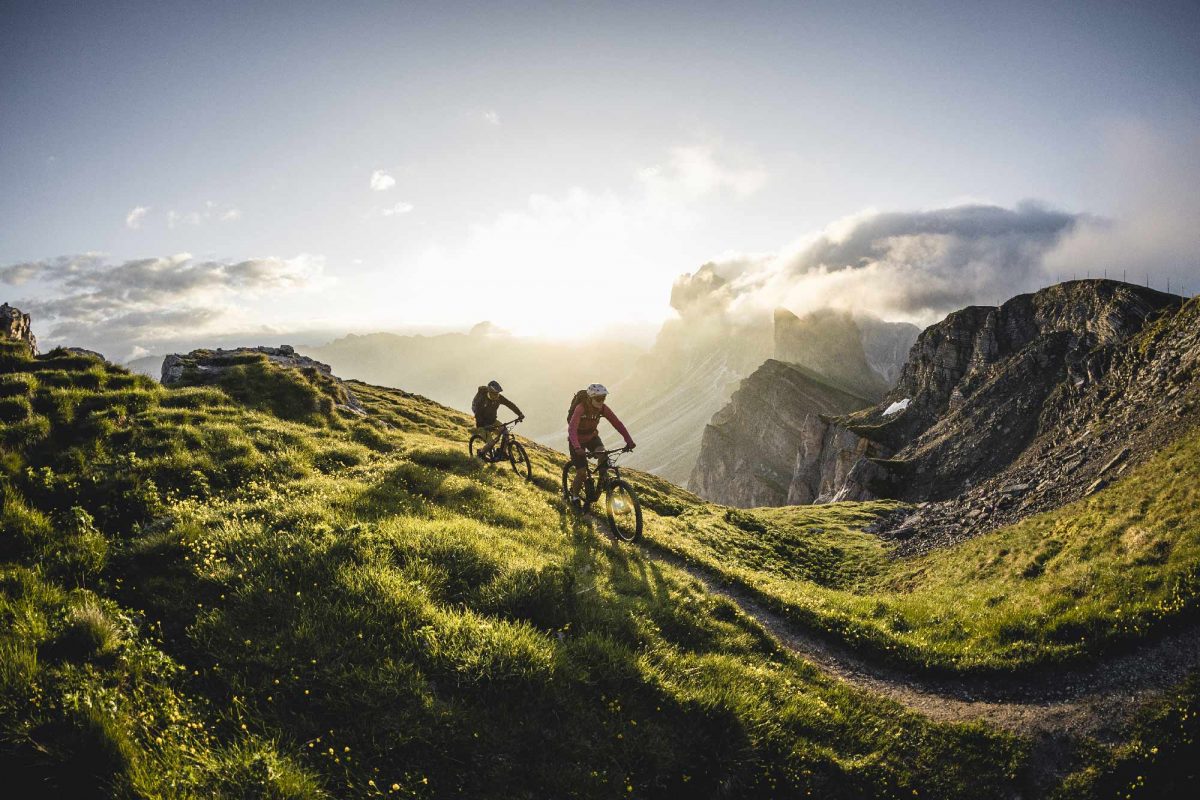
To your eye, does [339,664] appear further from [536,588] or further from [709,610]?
[709,610]

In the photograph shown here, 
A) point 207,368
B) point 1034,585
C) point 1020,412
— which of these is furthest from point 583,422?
→ point 1020,412

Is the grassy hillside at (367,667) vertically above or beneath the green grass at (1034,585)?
above

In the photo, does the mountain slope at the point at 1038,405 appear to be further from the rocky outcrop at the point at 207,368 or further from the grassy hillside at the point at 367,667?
the rocky outcrop at the point at 207,368

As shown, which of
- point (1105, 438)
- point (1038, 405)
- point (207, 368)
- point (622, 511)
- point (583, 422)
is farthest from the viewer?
point (1038, 405)

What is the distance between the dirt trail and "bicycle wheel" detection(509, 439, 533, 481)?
1286 centimetres

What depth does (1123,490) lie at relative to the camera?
760 inches

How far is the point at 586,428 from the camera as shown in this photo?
16766mm

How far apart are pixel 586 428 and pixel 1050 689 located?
12493 millimetres

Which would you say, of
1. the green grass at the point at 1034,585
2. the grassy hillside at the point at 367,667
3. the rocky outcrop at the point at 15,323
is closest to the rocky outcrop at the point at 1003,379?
the green grass at the point at 1034,585

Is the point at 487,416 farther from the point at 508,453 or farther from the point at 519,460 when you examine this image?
the point at 519,460

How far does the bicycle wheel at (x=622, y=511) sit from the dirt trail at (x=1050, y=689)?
5.99 metres

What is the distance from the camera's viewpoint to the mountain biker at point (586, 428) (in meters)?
16.0

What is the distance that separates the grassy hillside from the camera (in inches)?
203

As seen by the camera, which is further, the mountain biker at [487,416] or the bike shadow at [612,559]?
the mountain biker at [487,416]
